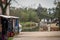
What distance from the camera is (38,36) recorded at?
4152 millimetres

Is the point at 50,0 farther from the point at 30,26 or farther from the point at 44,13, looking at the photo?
the point at 30,26

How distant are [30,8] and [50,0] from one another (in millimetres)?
418

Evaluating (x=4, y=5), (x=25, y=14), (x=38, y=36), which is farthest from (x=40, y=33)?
(x=4, y=5)

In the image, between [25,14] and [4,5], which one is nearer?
[4,5]

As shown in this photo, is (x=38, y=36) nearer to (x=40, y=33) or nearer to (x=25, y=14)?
(x=40, y=33)

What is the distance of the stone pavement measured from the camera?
161 inches

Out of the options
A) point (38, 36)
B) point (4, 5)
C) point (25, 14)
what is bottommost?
point (38, 36)

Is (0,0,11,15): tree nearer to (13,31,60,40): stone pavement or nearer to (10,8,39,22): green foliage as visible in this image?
(10,8,39,22): green foliage

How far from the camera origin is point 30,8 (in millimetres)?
4121

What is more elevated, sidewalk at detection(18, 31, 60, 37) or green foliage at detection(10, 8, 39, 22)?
green foliage at detection(10, 8, 39, 22)

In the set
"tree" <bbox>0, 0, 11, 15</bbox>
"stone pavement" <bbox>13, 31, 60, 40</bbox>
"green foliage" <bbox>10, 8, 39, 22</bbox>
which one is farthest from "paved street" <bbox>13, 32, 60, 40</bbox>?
"tree" <bbox>0, 0, 11, 15</bbox>

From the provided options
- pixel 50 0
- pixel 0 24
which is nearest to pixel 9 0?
pixel 0 24

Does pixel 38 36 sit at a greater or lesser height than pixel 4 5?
lesser

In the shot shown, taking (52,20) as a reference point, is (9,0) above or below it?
above
